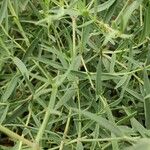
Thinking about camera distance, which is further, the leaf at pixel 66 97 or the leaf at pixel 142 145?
the leaf at pixel 66 97

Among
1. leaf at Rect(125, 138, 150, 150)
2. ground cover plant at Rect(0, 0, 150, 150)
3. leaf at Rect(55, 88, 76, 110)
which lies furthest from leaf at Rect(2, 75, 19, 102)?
leaf at Rect(125, 138, 150, 150)

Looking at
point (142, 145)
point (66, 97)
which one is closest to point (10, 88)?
point (66, 97)

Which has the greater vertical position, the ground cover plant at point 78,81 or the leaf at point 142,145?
the leaf at point 142,145

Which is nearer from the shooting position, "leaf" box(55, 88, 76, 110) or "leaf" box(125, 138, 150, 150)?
"leaf" box(125, 138, 150, 150)

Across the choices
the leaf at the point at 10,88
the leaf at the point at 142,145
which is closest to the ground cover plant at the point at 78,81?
the leaf at the point at 10,88

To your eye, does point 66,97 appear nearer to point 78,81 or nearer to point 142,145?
point 78,81

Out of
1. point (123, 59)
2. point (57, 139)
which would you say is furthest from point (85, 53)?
point (57, 139)

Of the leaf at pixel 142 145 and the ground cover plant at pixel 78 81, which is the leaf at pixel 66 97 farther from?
the leaf at pixel 142 145

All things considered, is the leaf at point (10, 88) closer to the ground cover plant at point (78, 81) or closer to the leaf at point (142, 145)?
the ground cover plant at point (78, 81)

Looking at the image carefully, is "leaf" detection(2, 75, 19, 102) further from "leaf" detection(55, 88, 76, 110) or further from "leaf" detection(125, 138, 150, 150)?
"leaf" detection(125, 138, 150, 150)
